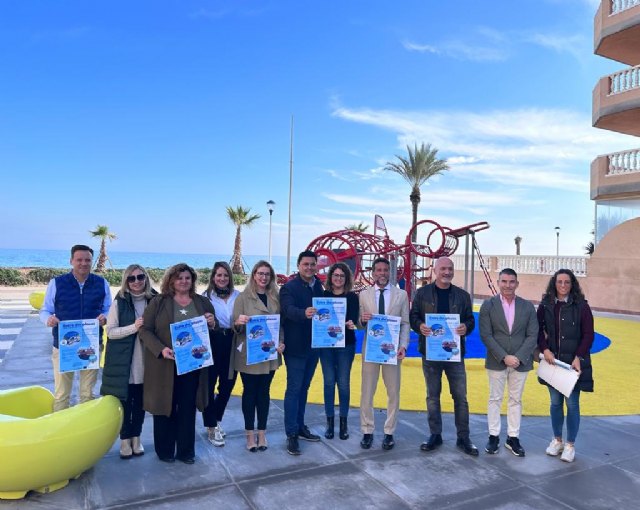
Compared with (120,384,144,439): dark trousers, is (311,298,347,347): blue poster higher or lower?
higher

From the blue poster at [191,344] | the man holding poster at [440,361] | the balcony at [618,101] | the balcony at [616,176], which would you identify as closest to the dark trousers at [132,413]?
the blue poster at [191,344]

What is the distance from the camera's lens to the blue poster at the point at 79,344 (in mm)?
4098

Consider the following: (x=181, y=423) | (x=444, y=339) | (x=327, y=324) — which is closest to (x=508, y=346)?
(x=444, y=339)

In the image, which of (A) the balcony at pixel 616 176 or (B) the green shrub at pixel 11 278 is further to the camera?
(B) the green shrub at pixel 11 278

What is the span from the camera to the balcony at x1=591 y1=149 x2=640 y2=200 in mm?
17719

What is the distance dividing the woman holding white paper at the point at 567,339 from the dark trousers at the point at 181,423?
3.31 meters

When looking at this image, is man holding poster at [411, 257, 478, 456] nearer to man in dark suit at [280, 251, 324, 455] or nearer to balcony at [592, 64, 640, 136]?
man in dark suit at [280, 251, 324, 455]

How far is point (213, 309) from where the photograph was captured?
437 centimetres

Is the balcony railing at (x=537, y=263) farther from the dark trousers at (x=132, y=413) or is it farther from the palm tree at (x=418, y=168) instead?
the dark trousers at (x=132, y=413)

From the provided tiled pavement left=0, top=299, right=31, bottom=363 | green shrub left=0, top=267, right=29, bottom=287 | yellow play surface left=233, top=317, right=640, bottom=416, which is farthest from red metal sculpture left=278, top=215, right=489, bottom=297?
green shrub left=0, top=267, right=29, bottom=287

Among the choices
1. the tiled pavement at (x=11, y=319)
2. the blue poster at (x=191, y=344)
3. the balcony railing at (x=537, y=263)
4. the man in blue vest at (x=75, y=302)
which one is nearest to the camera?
the blue poster at (x=191, y=344)

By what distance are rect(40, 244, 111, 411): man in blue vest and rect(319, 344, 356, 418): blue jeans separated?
2.13m

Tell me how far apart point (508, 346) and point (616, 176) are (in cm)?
1718

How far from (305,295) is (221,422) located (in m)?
1.91
